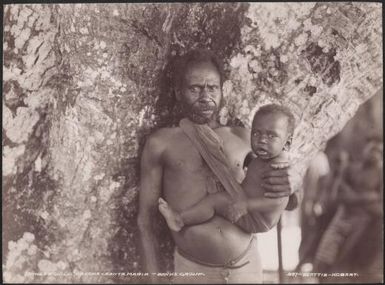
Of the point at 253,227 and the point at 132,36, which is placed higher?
the point at 132,36

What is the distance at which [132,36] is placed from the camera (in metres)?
2.04

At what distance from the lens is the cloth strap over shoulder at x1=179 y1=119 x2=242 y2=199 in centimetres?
199

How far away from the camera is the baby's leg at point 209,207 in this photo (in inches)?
77.9

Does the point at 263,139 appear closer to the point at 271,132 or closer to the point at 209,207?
the point at 271,132

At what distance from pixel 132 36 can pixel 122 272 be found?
0.83m

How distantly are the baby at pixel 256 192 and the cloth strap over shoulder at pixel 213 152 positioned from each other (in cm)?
3

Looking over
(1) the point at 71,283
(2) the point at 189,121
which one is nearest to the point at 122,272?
(1) the point at 71,283

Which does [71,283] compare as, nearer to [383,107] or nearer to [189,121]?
[189,121]

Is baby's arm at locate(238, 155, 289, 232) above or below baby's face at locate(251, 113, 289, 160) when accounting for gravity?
below

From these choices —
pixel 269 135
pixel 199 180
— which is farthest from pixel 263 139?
pixel 199 180

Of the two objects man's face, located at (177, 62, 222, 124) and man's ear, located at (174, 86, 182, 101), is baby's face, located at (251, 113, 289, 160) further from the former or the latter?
man's ear, located at (174, 86, 182, 101)

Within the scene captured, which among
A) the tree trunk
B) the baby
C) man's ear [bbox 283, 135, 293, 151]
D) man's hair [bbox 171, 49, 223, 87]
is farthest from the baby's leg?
man's hair [bbox 171, 49, 223, 87]

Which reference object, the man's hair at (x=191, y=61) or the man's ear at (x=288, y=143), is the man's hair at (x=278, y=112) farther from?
the man's hair at (x=191, y=61)

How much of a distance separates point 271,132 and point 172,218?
443 millimetres
